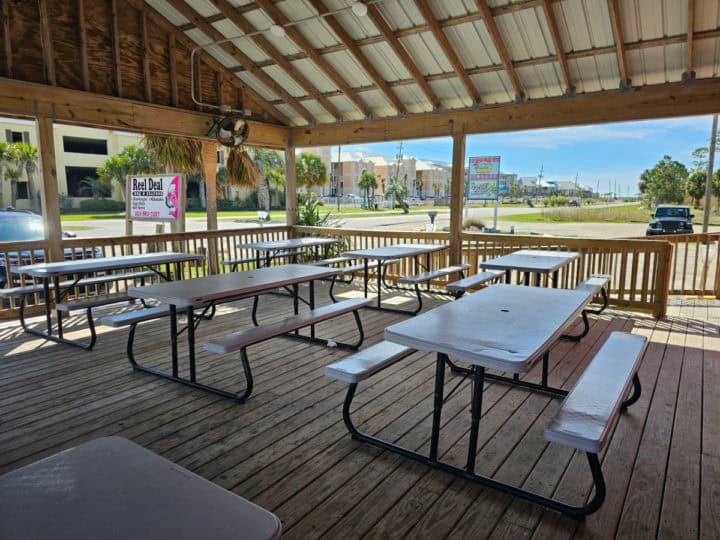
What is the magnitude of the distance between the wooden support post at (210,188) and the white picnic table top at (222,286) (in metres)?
3.35

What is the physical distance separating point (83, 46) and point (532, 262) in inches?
222

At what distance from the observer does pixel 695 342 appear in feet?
14.7

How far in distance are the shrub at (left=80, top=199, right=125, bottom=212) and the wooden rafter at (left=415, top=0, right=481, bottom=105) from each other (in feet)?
110

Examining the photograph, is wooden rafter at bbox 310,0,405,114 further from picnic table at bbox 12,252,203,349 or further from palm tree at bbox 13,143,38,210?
palm tree at bbox 13,143,38,210

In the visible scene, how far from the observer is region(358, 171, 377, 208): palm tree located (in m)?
43.0

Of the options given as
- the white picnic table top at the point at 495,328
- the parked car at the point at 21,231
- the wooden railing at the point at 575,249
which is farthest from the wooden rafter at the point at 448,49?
the parked car at the point at 21,231

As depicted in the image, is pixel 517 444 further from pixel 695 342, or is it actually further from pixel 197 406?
pixel 695 342

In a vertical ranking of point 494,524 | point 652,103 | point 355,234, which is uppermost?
point 652,103

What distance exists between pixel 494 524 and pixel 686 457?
4.10 ft

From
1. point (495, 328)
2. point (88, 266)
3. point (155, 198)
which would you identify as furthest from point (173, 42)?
point (495, 328)

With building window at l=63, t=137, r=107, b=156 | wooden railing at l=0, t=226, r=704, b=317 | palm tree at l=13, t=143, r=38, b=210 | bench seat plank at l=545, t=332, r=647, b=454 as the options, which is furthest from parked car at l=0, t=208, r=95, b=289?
palm tree at l=13, t=143, r=38, b=210

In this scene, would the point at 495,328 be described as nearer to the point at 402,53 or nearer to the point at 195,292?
the point at 195,292

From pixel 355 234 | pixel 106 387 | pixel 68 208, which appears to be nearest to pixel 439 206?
pixel 68 208

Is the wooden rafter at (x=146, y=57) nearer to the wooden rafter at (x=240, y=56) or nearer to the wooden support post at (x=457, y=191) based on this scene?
the wooden rafter at (x=240, y=56)
